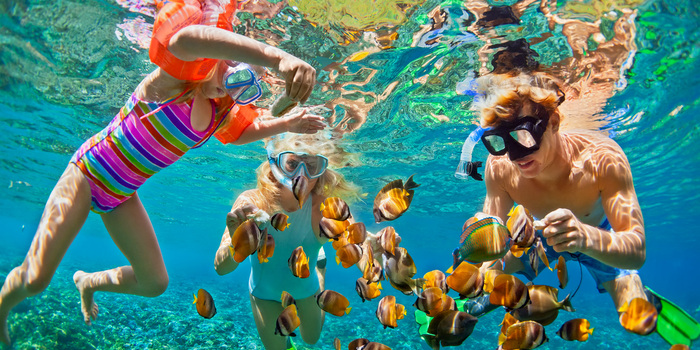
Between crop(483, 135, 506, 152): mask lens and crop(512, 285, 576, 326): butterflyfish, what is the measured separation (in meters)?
2.08

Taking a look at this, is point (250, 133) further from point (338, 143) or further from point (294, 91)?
point (338, 143)

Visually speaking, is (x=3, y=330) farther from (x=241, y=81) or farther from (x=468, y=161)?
(x=468, y=161)

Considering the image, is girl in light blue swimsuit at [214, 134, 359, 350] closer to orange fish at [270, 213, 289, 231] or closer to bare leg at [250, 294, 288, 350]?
bare leg at [250, 294, 288, 350]

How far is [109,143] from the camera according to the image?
12.3 feet

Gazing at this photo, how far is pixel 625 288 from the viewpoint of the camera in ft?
14.3

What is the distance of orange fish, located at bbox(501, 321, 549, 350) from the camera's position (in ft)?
8.33

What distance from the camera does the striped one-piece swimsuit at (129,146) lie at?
3.68 meters

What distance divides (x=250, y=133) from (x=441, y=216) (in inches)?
1157

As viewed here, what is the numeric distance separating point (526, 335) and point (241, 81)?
348 cm

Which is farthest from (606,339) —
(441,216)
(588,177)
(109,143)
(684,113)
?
(109,143)

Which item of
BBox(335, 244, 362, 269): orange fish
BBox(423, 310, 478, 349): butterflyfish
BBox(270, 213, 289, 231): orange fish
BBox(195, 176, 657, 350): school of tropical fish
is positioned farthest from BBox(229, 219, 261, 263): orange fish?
BBox(423, 310, 478, 349): butterflyfish

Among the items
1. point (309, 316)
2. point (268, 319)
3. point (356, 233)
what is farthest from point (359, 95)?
point (356, 233)

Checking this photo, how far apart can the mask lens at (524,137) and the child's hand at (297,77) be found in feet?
9.99

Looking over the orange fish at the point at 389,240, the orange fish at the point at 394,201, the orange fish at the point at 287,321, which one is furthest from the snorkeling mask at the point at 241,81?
the orange fish at the point at 287,321
